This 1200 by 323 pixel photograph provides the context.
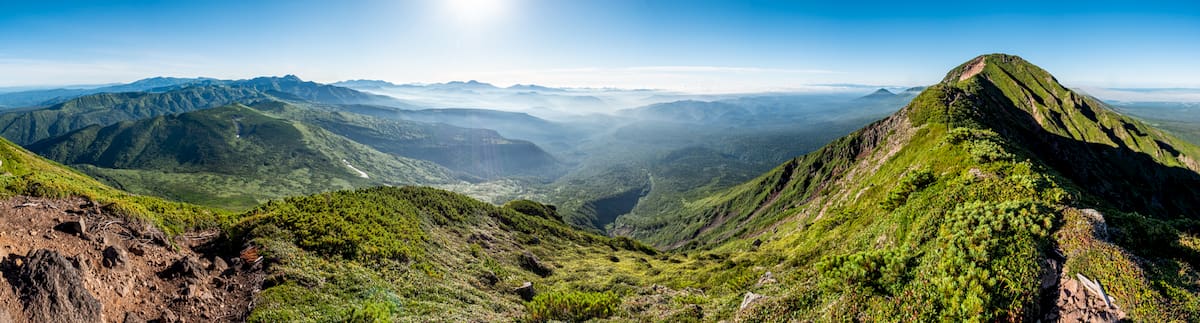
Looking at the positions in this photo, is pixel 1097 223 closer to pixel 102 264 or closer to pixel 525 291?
pixel 525 291

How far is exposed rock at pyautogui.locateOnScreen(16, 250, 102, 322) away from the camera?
58.5 ft

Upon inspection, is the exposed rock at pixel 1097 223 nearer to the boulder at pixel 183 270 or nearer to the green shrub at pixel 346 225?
the boulder at pixel 183 270

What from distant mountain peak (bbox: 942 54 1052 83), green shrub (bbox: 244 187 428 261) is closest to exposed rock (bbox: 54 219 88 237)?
green shrub (bbox: 244 187 428 261)

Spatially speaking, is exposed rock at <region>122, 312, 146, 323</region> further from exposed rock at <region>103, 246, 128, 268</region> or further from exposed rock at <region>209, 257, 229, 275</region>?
exposed rock at <region>209, 257, 229, 275</region>

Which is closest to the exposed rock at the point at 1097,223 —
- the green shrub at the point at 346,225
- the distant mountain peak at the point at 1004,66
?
the green shrub at the point at 346,225

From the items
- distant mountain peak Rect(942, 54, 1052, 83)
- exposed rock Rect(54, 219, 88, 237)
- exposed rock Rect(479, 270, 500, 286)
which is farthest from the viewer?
distant mountain peak Rect(942, 54, 1052, 83)

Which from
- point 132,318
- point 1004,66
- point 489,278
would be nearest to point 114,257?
point 132,318

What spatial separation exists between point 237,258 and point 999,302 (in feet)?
144

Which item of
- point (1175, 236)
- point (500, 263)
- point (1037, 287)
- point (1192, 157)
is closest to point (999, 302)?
point (1037, 287)

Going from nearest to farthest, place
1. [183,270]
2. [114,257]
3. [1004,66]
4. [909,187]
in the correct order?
[114,257]
[183,270]
[909,187]
[1004,66]

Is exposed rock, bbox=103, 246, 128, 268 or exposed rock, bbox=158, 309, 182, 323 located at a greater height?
exposed rock, bbox=103, 246, 128, 268

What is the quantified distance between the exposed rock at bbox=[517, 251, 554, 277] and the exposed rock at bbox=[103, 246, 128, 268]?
43.4m

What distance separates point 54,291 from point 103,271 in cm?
365

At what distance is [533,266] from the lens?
2516 inches
